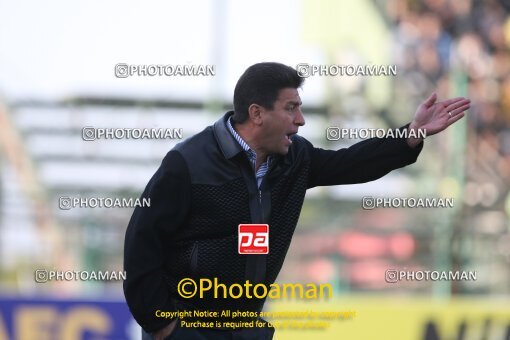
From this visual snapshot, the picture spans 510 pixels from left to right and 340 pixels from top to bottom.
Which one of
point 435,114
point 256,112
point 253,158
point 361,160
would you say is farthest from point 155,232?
point 435,114

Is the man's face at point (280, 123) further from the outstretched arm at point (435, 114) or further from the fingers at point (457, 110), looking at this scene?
the fingers at point (457, 110)

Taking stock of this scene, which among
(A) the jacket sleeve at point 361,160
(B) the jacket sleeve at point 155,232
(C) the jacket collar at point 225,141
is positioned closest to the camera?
(B) the jacket sleeve at point 155,232

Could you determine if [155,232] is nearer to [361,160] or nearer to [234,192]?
[234,192]

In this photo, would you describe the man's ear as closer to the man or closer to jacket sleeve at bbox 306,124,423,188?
the man

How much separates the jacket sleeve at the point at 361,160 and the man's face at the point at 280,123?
15 centimetres

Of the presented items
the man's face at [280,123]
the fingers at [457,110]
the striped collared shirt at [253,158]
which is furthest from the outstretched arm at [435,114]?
the striped collared shirt at [253,158]

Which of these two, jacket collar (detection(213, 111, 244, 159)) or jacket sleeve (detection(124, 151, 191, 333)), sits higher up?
jacket collar (detection(213, 111, 244, 159))

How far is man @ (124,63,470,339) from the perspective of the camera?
12.4 ft

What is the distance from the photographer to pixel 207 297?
3871 mm

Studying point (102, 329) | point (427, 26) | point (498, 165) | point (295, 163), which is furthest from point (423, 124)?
point (427, 26)

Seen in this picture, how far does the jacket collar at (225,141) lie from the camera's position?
3877 millimetres

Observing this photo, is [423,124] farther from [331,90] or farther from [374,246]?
[331,90]

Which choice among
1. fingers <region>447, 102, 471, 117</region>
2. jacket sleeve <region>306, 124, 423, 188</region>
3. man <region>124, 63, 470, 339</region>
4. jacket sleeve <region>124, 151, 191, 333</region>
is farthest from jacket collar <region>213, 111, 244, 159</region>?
fingers <region>447, 102, 471, 117</region>

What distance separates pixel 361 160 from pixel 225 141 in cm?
49
